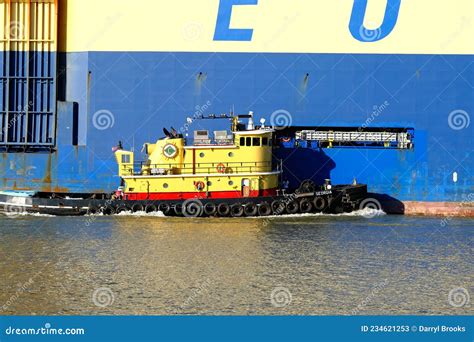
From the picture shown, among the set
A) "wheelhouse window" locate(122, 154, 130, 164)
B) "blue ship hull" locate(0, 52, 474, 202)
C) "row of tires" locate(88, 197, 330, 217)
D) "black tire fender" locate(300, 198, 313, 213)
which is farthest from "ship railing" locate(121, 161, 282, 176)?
"black tire fender" locate(300, 198, 313, 213)

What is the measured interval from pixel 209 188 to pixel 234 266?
1069 cm

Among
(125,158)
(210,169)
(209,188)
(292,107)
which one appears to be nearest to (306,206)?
(209,188)

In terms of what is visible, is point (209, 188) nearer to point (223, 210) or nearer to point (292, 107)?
point (223, 210)

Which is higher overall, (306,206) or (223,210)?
(306,206)

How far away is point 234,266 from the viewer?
19.8 m

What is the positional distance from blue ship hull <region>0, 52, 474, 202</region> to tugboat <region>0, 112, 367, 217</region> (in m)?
1.46

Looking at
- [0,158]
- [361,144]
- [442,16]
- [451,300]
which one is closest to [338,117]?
[361,144]

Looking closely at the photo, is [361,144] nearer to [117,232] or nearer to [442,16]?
[442,16]

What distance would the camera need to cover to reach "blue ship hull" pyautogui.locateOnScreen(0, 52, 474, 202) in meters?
31.7

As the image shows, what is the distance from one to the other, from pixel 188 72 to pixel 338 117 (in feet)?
21.4

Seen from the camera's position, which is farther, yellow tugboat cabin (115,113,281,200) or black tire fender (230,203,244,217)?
yellow tugboat cabin (115,113,281,200)

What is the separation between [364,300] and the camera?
16422 mm

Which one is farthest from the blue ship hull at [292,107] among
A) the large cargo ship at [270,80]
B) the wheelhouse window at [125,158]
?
the wheelhouse window at [125,158]

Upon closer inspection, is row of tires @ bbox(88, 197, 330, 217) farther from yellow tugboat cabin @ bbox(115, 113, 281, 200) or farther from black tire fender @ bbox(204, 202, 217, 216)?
yellow tugboat cabin @ bbox(115, 113, 281, 200)
